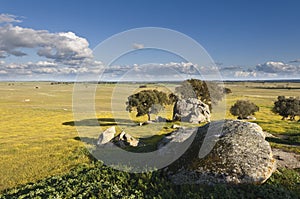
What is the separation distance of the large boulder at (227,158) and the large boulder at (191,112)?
138ft

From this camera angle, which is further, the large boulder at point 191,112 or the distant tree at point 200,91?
the distant tree at point 200,91

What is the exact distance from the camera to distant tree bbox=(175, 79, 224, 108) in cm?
7094

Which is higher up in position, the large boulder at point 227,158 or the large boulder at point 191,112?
the large boulder at point 227,158

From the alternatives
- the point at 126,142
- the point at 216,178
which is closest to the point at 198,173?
the point at 216,178

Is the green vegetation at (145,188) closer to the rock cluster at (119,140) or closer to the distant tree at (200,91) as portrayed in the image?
the rock cluster at (119,140)

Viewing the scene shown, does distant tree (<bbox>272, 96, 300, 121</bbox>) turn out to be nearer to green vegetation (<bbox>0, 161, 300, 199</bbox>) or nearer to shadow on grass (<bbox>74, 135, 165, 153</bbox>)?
shadow on grass (<bbox>74, 135, 165, 153</bbox>)

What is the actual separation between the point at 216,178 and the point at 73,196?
7.02m

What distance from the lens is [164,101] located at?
221ft

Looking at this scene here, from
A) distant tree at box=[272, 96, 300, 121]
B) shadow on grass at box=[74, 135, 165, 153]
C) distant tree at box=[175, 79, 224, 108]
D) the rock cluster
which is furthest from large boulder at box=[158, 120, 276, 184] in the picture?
distant tree at box=[272, 96, 300, 121]

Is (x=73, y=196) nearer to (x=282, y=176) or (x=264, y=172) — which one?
(x=264, y=172)

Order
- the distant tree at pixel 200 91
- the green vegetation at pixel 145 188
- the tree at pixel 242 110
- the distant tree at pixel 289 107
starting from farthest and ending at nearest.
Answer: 1. the tree at pixel 242 110
2. the distant tree at pixel 289 107
3. the distant tree at pixel 200 91
4. the green vegetation at pixel 145 188

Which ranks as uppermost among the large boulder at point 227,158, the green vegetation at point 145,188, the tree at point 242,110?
the large boulder at point 227,158

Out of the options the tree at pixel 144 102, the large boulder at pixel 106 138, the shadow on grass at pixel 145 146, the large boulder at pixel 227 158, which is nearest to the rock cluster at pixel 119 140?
the large boulder at pixel 106 138

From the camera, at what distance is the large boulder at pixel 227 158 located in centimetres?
1253
